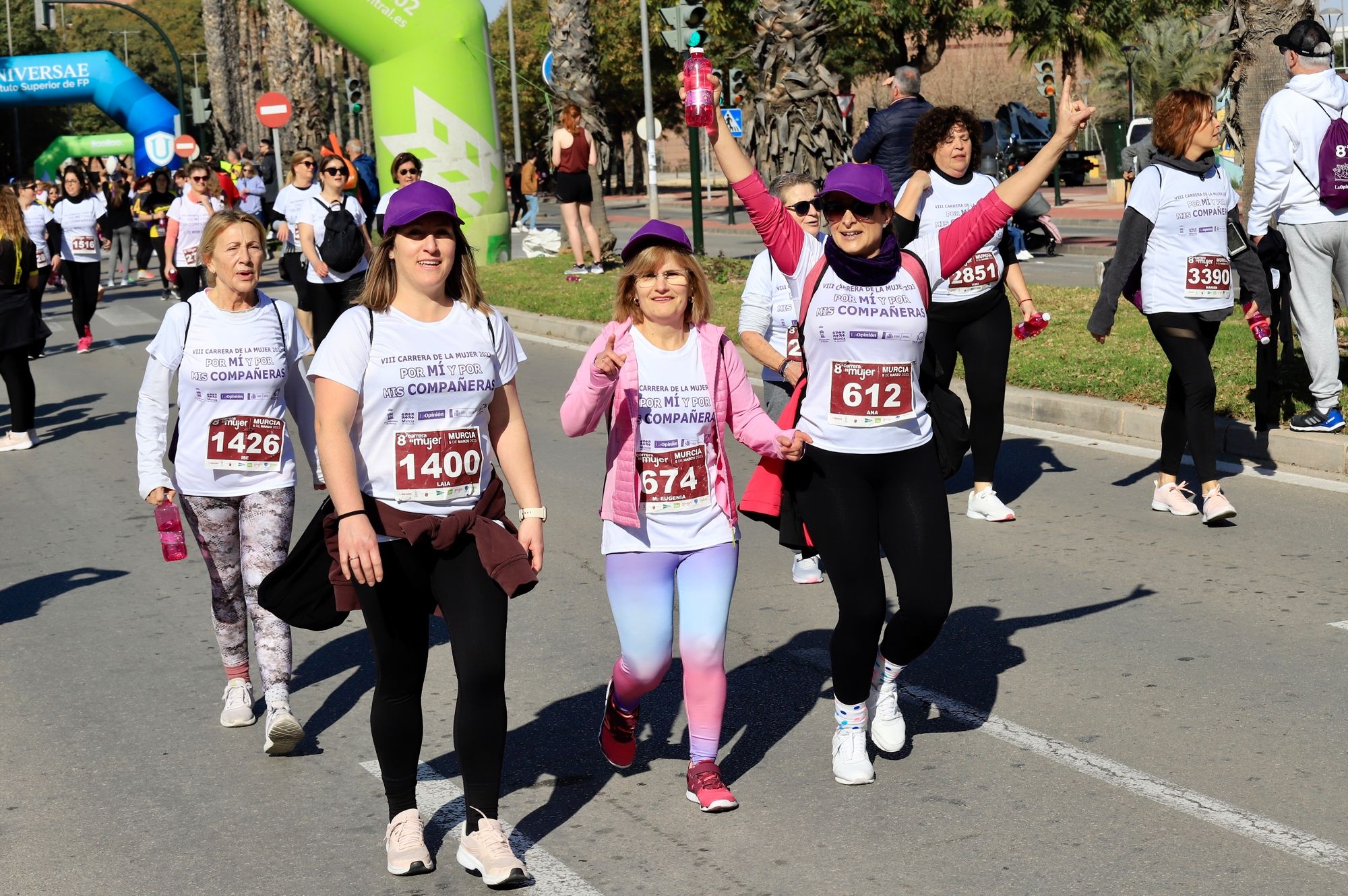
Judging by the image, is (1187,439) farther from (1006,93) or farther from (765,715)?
(1006,93)

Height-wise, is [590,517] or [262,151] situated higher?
[262,151]

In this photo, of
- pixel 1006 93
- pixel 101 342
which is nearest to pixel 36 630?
pixel 101 342

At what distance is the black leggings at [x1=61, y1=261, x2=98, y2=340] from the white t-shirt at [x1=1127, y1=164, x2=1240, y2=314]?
12472 millimetres

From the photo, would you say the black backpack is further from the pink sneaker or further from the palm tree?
the palm tree

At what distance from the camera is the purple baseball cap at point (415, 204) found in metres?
4.15

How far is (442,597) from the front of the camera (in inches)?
166

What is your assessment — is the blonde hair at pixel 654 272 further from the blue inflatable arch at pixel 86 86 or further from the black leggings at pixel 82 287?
the blue inflatable arch at pixel 86 86

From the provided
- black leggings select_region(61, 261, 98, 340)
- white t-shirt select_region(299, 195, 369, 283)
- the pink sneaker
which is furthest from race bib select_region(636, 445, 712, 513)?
black leggings select_region(61, 261, 98, 340)

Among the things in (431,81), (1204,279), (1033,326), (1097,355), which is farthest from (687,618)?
(431,81)

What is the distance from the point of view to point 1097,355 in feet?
38.7

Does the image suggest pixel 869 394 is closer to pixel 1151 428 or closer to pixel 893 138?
pixel 1151 428

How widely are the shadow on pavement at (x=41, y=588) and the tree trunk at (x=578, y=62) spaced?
17179 millimetres

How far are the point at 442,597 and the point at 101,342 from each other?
51.8 feet

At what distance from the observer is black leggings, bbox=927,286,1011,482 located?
320 inches
